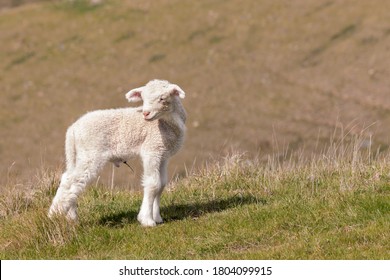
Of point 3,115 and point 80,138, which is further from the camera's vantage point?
point 3,115

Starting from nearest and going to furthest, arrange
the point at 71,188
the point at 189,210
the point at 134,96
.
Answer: the point at 71,188 < the point at 134,96 < the point at 189,210

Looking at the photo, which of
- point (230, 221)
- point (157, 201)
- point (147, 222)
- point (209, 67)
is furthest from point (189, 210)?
point (209, 67)

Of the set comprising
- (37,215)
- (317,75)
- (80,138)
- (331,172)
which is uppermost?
(80,138)

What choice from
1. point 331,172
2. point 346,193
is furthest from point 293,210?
point 331,172

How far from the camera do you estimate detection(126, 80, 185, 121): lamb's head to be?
931 cm

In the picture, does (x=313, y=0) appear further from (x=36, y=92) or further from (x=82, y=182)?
→ (x=82, y=182)

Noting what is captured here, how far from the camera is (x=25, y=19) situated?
4038cm

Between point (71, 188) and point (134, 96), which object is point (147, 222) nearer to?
point (71, 188)

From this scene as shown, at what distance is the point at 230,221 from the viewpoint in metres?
9.48

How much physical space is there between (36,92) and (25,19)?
34.4 ft

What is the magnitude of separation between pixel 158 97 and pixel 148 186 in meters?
1.07

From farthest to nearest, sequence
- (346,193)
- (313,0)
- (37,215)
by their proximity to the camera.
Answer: (313,0) < (346,193) < (37,215)

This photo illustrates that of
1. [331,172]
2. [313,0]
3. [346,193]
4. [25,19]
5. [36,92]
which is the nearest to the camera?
[346,193]

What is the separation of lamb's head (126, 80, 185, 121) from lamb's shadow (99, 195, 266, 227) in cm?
143
